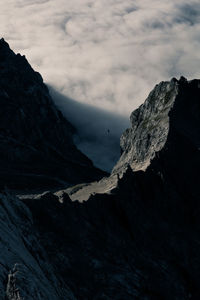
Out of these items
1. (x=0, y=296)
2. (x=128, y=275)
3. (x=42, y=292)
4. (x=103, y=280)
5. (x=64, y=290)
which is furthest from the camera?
(x=128, y=275)

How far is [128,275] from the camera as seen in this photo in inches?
7372

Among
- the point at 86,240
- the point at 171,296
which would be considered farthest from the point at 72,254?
the point at 171,296

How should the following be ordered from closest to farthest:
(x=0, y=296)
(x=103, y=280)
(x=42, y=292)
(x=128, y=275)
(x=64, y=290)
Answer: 1. (x=0, y=296)
2. (x=42, y=292)
3. (x=64, y=290)
4. (x=103, y=280)
5. (x=128, y=275)

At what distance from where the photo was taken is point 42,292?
11800 cm

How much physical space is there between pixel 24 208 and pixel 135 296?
4362 centimetres

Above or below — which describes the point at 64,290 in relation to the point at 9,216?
below

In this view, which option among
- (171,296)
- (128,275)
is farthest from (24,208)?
(171,296)

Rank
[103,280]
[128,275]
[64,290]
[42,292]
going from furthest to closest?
[128,275] → [103,280] → [64,290] → [42,292]

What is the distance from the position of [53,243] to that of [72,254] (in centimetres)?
677

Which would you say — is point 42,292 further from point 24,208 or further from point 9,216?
point 24,208

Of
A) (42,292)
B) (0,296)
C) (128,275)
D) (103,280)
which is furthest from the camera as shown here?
(128,275)

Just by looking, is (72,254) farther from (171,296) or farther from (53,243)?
(171,296)

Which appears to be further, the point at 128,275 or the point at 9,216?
the point at 128,275

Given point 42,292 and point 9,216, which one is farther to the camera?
point 9,216
